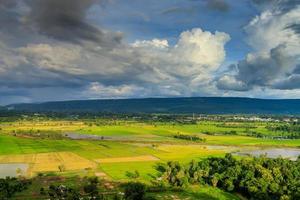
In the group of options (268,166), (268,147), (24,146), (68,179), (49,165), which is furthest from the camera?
(268,147)

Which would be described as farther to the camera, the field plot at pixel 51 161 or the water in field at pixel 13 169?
the field plot at pixel 51 161

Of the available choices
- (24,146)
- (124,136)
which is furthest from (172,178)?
(124,136)

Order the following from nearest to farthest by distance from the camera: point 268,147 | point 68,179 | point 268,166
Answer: point 68,179 < point 268,166 < point 268,147

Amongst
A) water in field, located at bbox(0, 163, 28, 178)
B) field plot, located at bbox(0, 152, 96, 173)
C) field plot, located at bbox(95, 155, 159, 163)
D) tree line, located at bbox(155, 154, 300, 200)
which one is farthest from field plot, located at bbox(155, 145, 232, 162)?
water in field, located at bbox(0, 163, 28, 178)

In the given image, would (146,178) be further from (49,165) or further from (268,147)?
(268,147)

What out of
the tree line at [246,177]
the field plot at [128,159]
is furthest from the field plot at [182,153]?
the tree line at [246,177]

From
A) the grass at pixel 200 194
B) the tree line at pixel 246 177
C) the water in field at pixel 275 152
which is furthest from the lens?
the water in field at pixel 275 152

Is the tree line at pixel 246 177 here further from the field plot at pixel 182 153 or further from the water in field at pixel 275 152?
the water in field at pixel 275 152
